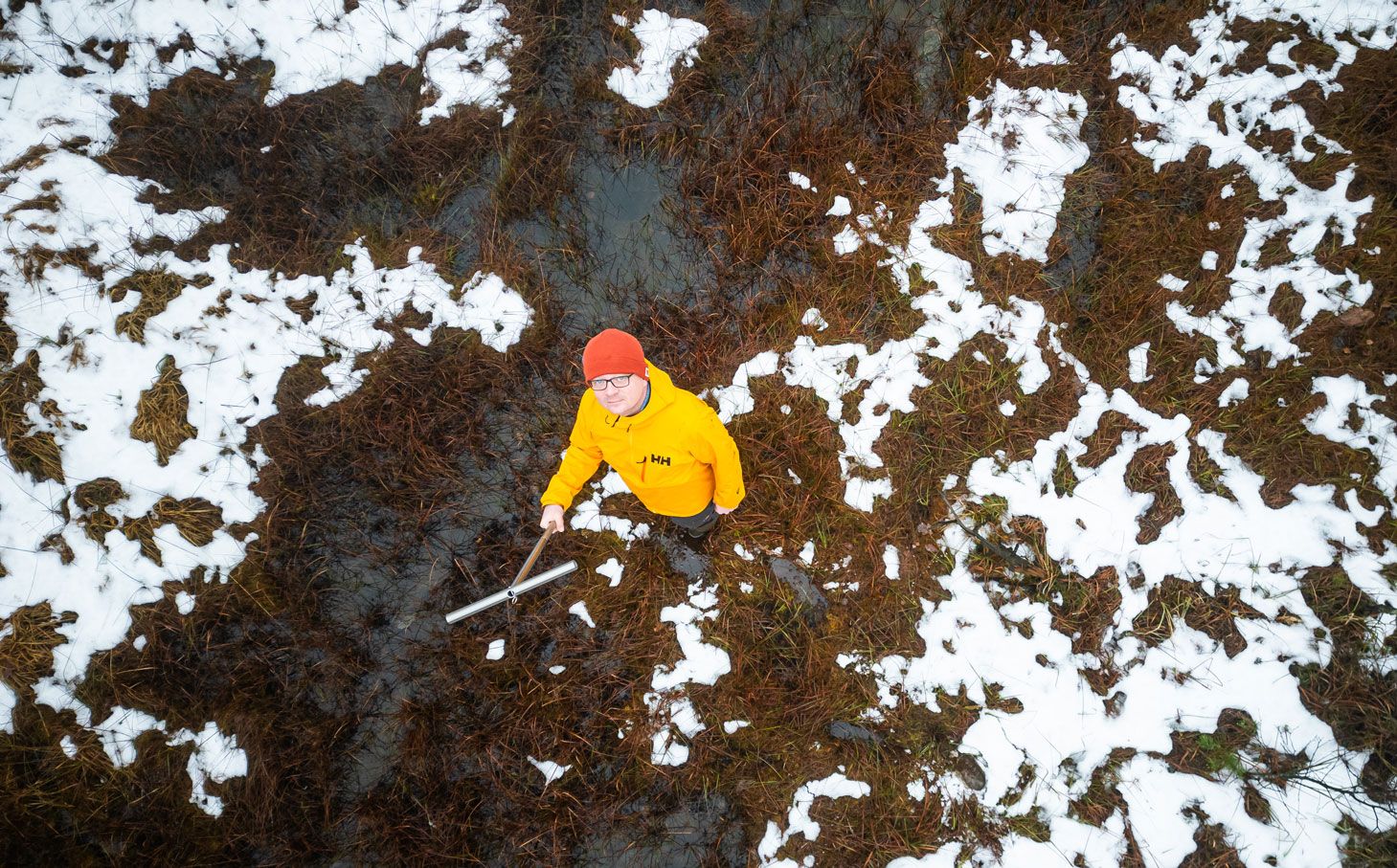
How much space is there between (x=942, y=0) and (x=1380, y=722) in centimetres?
590

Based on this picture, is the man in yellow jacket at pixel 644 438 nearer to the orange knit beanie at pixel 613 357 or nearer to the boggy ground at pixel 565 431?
the orange knit beanie at pixel 613 357

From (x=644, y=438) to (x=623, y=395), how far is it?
355 millimetres

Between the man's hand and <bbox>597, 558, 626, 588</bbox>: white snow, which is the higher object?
the man's hand

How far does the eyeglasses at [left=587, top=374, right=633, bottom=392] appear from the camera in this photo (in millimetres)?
2512

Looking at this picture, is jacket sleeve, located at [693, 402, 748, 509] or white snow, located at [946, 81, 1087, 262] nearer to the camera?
jacket sleeve, located at [693, 402, 748, 509]

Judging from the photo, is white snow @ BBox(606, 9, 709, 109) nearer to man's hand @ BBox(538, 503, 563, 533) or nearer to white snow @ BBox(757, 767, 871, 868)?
man's hand @ BBox(538, 503, 563, 533)

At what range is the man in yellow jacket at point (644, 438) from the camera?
2.54 m

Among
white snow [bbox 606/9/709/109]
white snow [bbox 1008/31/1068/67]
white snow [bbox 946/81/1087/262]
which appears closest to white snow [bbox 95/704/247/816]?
white snow [bbox 606/9/709/109]

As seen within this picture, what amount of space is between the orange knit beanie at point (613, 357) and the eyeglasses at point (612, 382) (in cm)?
2

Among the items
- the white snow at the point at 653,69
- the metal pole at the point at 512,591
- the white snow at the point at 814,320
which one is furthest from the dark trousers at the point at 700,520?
the white snow at the point at 653,69

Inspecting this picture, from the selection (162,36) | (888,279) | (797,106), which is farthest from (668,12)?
(162,36)

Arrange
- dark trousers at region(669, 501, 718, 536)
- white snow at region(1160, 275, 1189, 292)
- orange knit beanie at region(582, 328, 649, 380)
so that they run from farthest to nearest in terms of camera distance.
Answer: white snow at region(1160, 275, 1189, 292)
dark trousers at region(669, 501, 718, 536)
orange knit beanie at region(582, 328, 649, 380)

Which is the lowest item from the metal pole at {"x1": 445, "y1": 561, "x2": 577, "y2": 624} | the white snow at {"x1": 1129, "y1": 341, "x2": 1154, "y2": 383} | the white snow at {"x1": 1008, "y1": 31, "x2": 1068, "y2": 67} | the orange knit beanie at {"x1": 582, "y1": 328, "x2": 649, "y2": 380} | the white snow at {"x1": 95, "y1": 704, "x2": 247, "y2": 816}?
the white snow at {"x1": 95, "y1": 704, "x2": 247, "y2": 816}

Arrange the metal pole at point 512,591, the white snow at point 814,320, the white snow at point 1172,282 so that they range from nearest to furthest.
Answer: the metal pole at point 512,591 → the white snow at point 1172,282 → the white snow at point 814,320
